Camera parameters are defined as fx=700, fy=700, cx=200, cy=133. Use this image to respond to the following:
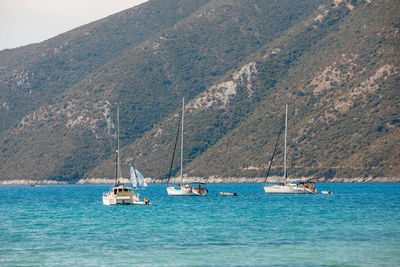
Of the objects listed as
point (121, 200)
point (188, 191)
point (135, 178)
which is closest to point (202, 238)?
point (121, 200)

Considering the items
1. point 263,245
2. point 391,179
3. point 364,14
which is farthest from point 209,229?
point 364,14

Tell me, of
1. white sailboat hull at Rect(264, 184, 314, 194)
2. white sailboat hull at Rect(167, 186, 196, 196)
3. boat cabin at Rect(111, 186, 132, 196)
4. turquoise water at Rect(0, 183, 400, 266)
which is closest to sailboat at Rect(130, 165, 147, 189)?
white sailboat hull at Rect(167, 186, 196, 196)

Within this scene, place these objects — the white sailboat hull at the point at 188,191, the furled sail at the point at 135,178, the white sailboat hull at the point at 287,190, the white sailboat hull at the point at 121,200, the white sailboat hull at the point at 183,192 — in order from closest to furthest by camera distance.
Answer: the white sailboat hull at the point at 121,200, the white sailboat hull at the point at 188,191, the white sailboat hull at the point at 183,192, the white sailboat hull at the point at 287,190, the furled sail at the point at 135,178

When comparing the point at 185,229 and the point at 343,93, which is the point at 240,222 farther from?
the point at 343,93

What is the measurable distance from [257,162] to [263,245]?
444ft

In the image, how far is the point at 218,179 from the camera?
Result: 187 meters

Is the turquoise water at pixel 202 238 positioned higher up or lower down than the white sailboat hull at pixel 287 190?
lower down

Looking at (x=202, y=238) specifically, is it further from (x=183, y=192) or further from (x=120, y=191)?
(x=183, y=192)

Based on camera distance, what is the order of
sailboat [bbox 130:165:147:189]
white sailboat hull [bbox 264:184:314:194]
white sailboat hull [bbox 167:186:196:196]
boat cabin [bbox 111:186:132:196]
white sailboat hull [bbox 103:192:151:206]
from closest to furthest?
boat cabin [bbox 111:186:132:196] < white sailboat hull [bbox 103:192:151:206] < white sailboat hull [bbox 167:186:196:196] < white sailboat hull [bbox 264:184:314:194] < sailboat [bbox 130:165:147:189]

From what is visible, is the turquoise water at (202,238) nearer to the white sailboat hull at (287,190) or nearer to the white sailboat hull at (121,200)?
the white sailboat hull at (121,200)

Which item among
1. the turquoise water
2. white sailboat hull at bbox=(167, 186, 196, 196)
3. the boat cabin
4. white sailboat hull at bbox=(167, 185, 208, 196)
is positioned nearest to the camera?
the turquoise water

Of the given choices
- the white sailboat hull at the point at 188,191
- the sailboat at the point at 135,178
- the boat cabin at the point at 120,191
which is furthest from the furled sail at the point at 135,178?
the boat cabin at the point at 120,191

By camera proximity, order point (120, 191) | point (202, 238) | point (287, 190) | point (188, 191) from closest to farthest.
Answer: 1. point (202, 238)
2. point (120, 191)
3. point (188, 191)
4. point (287, 190)

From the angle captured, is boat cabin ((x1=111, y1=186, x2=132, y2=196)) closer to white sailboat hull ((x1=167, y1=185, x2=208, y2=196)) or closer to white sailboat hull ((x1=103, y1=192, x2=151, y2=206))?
white sailboat hull ((x1=103, y1=192, x2=151, y2=206))
